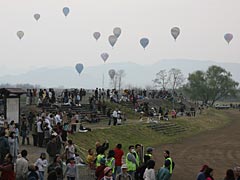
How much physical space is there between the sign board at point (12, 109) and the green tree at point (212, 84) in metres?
90.3

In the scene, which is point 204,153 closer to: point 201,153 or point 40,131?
point 201,153

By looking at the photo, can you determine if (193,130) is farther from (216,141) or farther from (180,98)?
(180,98)

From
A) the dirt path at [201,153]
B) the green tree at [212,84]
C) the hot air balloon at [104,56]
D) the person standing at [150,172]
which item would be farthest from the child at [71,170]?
the green tree at [212,84]

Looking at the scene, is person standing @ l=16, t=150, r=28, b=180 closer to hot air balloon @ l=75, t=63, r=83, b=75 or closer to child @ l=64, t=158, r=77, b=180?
child @ l=64, t=158, r=77, b=180

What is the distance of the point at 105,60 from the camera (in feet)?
227

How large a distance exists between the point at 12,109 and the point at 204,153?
16248 mm

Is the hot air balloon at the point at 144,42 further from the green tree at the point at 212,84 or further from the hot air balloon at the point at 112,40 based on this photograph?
the green tree at the point at 212,84

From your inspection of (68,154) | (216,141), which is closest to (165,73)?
(216,141)

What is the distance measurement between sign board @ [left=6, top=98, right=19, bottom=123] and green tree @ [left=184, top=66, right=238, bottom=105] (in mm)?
90311

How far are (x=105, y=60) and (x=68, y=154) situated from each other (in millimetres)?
52023

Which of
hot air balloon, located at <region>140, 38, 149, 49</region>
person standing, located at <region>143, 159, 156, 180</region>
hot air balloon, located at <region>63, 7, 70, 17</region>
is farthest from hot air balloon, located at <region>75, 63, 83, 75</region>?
person standing, located at <region>143, 159, 156, 180</region>

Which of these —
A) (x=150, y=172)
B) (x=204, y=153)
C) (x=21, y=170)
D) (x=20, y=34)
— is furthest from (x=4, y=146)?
(x=20, y=34)

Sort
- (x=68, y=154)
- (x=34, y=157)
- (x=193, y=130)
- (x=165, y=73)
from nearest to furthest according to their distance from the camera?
(x=68, y=154)
(x=34, y=157)
(x=193, y=130)
(x=165, y=73)

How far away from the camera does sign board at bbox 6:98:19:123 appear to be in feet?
86.7
